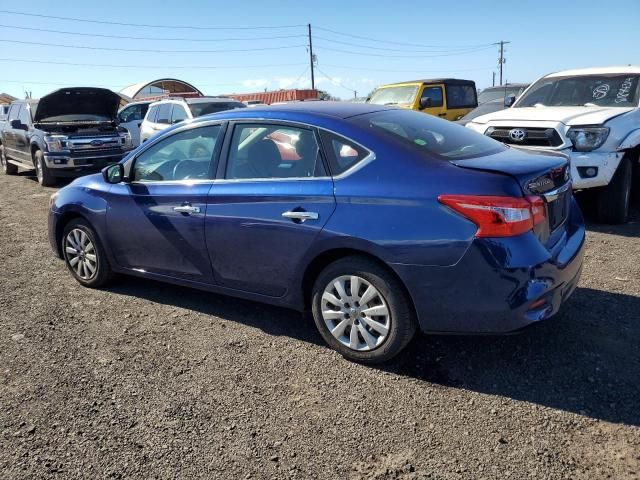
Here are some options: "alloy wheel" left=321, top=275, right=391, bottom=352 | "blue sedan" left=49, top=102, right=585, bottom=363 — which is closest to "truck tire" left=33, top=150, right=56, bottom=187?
"blue sedan" left=49, top=102, right=585, bottom=363

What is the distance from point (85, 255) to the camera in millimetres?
4754

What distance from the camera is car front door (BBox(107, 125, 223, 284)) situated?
3826mm

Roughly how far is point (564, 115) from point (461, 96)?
923 centimetres

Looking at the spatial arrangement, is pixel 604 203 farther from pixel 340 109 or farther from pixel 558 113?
pixel 340 109

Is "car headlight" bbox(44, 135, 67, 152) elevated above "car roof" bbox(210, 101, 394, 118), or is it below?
below

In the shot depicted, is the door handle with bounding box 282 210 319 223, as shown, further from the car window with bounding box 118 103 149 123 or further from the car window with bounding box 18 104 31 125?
the car window with bounding box 118 103 149 123

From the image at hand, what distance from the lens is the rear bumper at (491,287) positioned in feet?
9.05

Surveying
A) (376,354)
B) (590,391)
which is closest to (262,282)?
(376,354)

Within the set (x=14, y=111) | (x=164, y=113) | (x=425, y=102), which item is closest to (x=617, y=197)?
(x=425, y=102)

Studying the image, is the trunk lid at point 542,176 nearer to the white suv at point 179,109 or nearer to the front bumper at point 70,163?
the white suv at point 179,109

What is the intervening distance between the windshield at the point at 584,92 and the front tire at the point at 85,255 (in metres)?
5.91

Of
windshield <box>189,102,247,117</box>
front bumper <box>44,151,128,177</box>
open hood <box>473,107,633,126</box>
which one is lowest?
front bumper <box>44,151,128,177</box>

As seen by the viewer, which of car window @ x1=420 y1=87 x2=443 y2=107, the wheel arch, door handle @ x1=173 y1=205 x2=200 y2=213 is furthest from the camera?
car window @ x1=420 y1=87 x2=443 y2=107

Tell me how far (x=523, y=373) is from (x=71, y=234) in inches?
157
